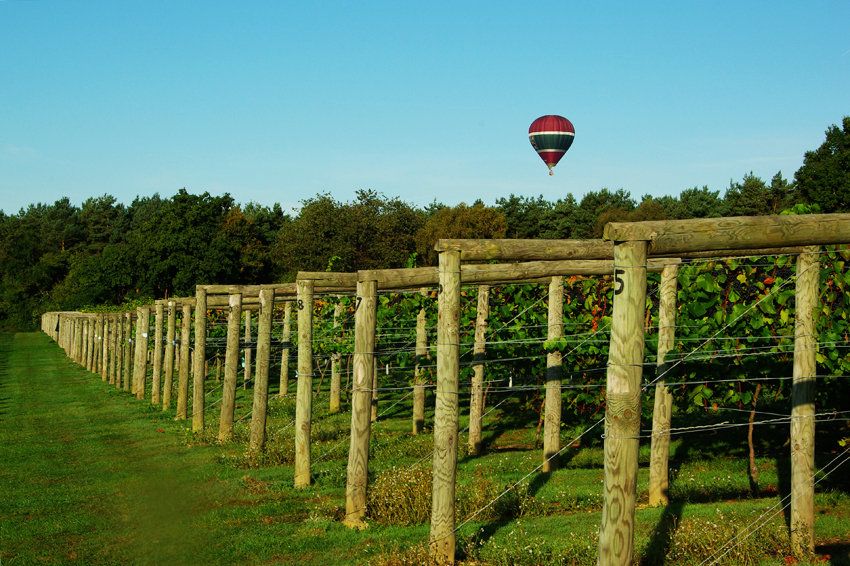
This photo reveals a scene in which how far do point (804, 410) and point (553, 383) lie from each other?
4019mm

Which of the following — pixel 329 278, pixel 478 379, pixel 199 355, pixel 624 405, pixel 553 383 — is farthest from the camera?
pixel 199 355

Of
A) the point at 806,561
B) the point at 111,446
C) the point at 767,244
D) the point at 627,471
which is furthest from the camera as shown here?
the point at 111,446

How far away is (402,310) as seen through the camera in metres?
14.5

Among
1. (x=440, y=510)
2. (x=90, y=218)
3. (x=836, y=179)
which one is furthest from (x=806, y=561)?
(x=90, y=218)

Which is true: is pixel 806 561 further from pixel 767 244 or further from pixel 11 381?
pixel 11 381

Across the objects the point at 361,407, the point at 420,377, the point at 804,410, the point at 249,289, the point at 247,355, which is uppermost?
the point at 249,289

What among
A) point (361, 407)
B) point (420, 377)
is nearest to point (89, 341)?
point (420, 377)

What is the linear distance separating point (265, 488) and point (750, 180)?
2449 inches

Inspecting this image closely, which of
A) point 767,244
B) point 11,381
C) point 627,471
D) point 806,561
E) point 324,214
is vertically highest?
point 324,214

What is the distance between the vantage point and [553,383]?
9.52 metres

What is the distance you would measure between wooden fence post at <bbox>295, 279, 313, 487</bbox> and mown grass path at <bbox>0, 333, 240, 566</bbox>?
3.14ft

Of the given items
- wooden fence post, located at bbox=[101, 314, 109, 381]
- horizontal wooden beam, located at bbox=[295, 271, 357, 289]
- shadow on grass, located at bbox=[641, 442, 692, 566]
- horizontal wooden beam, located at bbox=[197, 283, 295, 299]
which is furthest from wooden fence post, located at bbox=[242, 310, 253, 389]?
shadow on grass, located at bbox=[641, 442, 692, 566]

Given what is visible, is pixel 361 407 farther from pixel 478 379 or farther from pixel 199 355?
pixel 199 355

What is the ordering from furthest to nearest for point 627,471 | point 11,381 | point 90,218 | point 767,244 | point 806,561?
point 90,218, point 11,381, point 806,561, point 767,244, point 627,471
